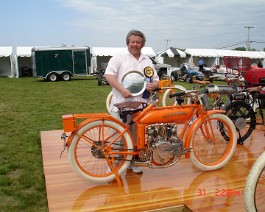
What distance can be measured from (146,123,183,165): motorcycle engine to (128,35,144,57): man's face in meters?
0.74

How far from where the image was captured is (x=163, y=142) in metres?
3.05

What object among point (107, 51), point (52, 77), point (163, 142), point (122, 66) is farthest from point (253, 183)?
point (107, 51)

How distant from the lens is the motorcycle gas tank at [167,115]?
304 cm

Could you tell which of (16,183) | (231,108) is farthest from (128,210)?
(231,108)

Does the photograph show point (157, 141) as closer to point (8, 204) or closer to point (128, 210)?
point (128, 210)

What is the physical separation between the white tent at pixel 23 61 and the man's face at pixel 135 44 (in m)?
21.5

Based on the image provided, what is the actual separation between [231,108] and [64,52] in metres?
16.3

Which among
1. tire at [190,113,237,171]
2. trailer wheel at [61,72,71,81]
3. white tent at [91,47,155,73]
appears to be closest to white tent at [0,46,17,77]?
white tent at [91,47,155,73]

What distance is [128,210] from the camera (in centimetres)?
262

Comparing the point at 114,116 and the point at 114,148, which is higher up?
the point at 114,116

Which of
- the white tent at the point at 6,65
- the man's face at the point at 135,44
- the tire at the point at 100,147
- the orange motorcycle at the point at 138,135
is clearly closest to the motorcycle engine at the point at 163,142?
the orange motorcycle at the point at 138,135

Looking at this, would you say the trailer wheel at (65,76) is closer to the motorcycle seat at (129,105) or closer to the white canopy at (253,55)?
the white canopy at (253,55)

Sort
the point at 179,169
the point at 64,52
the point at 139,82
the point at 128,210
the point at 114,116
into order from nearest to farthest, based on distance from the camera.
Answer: the point at 128,210, the point at 139,82, the point at 114,116, the point at 179,169, the point at 64,52
